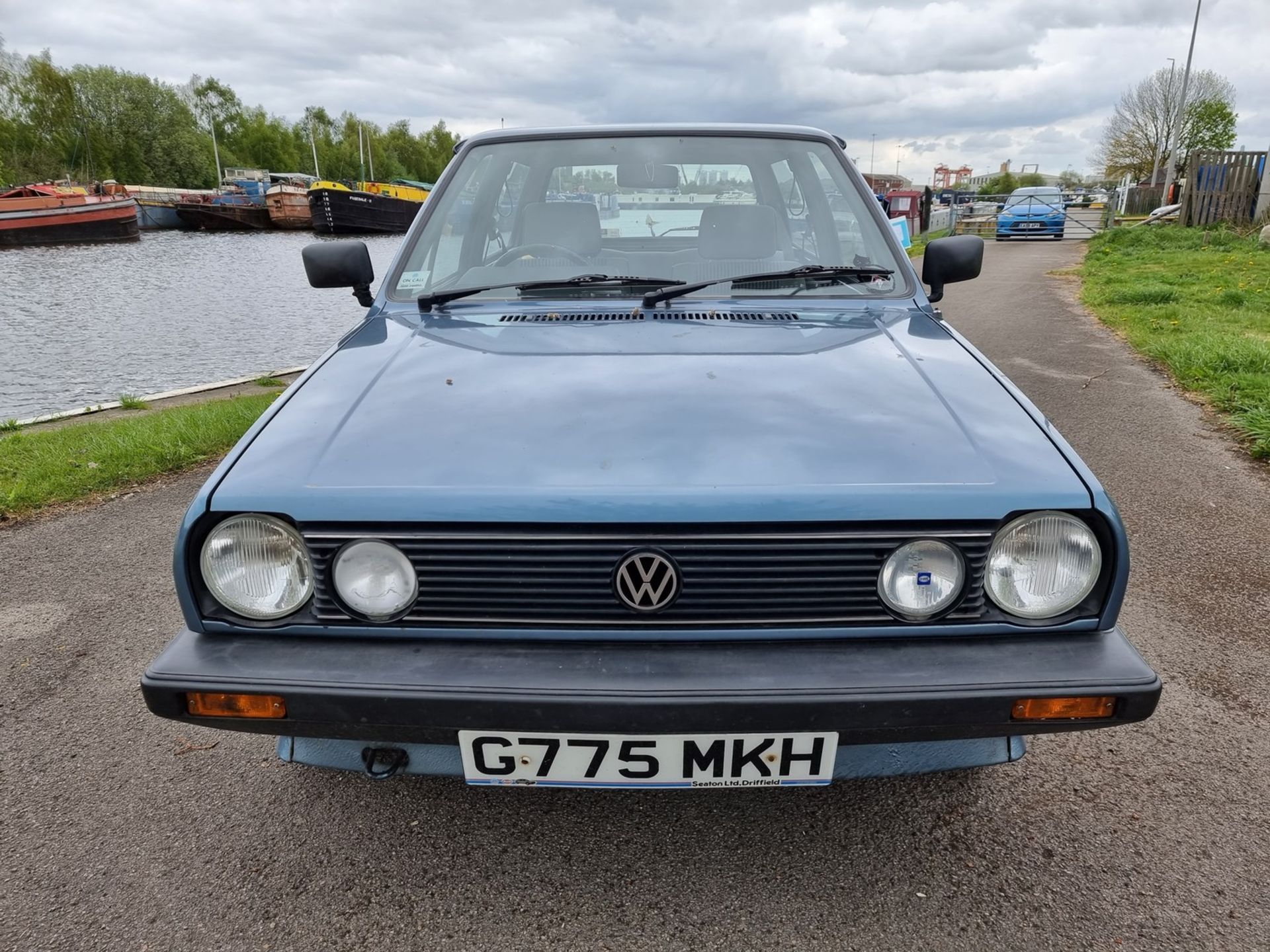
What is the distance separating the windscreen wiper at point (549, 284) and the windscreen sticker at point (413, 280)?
109mm

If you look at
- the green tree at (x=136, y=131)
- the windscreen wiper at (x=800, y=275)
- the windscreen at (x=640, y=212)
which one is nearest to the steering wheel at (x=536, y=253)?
the windscreen at (x=640, y=212)

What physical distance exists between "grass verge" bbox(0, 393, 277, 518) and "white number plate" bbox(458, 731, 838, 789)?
3.99 metres

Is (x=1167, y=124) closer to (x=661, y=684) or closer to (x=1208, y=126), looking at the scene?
(x=1208, y=126)

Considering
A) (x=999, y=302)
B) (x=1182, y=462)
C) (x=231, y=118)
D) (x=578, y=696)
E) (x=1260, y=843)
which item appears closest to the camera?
(x=578, y=696)

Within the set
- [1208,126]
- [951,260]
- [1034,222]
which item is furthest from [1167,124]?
[951,260]

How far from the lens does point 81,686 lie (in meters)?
2.79

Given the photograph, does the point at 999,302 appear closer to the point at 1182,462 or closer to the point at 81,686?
the point at 1182,462

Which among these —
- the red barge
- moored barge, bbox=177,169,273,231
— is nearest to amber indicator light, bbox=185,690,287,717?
the red barge

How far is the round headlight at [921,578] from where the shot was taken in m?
1.65

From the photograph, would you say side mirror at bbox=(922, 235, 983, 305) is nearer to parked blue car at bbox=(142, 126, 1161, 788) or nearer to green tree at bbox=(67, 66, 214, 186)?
parked blue car at bbox=(142, 126, 1161, 788)

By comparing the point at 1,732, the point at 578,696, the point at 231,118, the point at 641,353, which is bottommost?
the point at 1,732

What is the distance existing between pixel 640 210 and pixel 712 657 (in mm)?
1898

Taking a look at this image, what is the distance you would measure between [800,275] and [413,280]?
1.22 m

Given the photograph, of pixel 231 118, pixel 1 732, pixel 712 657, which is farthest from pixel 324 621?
pixel 231 118
